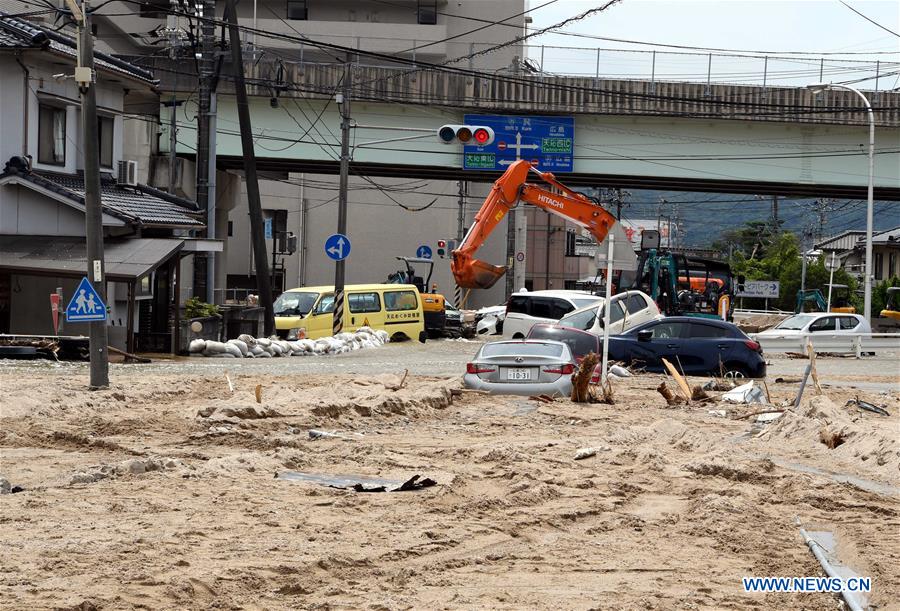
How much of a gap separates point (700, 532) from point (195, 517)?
158 inches

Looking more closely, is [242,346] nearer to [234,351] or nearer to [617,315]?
[234,351]

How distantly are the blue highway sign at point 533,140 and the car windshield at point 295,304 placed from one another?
8892 millimetres

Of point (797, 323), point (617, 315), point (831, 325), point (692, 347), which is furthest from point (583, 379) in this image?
point (797, 323)

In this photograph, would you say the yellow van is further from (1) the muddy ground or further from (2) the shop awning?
(1) the muddy ground

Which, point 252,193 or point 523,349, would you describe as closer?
point 523,349

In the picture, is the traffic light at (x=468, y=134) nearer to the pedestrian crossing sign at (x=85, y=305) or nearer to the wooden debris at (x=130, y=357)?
the wooden debris at (x=130, y=357)

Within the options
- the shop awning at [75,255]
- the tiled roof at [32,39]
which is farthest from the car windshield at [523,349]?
the tiled roof at [32,39]

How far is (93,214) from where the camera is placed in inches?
719

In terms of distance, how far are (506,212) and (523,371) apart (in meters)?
13.4

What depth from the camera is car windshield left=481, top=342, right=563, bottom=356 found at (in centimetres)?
1916

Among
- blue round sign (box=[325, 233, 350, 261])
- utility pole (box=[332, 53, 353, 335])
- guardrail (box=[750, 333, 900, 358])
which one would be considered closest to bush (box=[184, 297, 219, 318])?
blue round sign (box=[325, 233, 350, 261])

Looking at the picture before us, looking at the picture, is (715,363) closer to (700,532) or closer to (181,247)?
(181,247)

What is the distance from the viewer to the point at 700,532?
9477mm

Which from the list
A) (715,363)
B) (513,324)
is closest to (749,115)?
(513,324)
